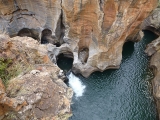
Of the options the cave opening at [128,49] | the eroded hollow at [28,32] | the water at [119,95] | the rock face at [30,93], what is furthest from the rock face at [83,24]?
the rock face at [30,93]

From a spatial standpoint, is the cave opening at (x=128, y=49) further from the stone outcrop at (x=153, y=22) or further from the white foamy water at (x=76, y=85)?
the white foamy water at (x=76, y=85)

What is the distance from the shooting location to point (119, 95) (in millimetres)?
20297

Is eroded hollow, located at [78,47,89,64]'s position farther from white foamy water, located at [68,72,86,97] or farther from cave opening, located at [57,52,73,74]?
white foamy water, located at [68,72,86,97]

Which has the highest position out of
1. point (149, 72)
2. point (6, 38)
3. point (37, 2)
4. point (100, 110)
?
point (37, 2)

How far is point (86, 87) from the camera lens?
2097cm

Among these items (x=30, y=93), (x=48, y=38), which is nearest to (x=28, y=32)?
(x=48, y=38)

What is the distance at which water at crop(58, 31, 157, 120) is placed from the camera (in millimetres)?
18750

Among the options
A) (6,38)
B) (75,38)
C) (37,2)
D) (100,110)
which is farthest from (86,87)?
Answer: (6,38)

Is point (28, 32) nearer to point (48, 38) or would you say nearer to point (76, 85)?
point (48, 38)

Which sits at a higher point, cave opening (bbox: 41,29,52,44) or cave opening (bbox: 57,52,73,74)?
cave opening (bbox: 41,29,52,44)

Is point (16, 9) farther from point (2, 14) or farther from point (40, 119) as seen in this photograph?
point (40, 119)

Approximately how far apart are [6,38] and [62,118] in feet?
16.1

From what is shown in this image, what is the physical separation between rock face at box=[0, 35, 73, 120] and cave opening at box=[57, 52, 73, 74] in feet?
38.6

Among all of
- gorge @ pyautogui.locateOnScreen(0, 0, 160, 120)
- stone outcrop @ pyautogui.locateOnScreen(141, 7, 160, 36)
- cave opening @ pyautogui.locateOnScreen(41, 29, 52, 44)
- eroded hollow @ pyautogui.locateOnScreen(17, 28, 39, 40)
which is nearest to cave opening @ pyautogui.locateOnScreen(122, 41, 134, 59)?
gorge @ pyautogui.locateOnScreen(0, 0, 160, 120)
